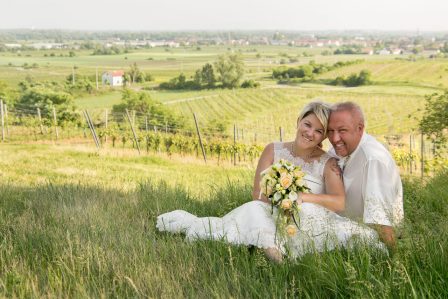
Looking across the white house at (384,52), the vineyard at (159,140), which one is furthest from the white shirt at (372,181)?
the white house at (384,52)

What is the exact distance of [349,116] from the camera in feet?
11.3

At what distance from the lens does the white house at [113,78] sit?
354ft

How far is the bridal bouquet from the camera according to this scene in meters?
3.08

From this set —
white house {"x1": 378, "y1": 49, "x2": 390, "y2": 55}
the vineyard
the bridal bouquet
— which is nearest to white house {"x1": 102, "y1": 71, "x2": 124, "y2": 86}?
the vineyard

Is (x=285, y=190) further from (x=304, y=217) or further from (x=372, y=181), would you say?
(x=372, y=181)

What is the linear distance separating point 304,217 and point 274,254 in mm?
421

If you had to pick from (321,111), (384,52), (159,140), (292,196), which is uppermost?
(384,52)

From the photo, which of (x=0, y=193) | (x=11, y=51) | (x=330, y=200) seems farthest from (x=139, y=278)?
(x=11, y=51)

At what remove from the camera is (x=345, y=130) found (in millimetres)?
3484

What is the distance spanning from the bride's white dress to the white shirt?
16cm

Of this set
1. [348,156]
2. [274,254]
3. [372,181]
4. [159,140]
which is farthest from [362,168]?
[159,140]

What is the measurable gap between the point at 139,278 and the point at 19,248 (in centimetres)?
109

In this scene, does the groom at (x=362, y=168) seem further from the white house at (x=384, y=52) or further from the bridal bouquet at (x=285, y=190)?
the white house at (x=384, y=52)

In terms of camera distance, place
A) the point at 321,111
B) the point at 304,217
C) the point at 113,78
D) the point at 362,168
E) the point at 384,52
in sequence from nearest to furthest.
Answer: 1. the point at 304,217
2. the point at 362,168
3. the point at 321,111
4. the point at 113,78
5. the point at 384,52
